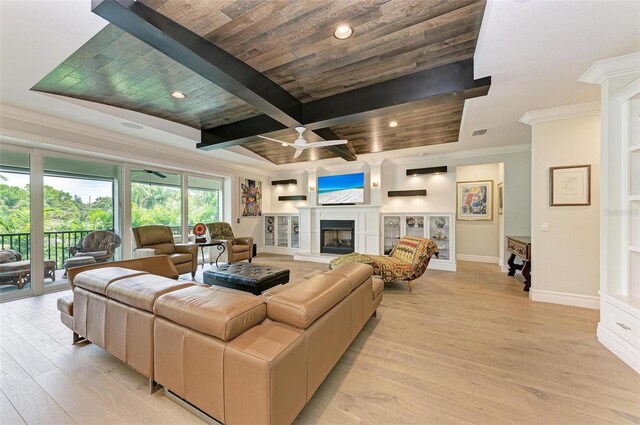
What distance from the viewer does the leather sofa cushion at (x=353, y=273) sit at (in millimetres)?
2018

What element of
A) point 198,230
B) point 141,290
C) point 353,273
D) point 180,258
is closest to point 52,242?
point 180,258

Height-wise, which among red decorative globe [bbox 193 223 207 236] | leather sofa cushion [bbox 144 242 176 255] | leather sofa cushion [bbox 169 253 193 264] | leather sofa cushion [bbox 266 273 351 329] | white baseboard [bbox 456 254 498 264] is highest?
red decorative globe [bbox 193 223 207 236]

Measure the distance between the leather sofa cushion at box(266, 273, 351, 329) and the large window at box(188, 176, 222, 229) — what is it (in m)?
5.13

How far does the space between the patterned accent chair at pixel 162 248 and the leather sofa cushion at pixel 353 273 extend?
11.1 feet

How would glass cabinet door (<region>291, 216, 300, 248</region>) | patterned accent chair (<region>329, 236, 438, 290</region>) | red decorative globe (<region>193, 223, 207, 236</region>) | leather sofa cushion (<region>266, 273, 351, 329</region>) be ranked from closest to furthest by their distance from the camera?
1. leather sofa cushion (<region>266, 273, 351, 329</region>)
2. patterned accent chair (<region>329, 236, 438, 290</region>)
3. red decorative globe (<region>193, 223, 207, 236</region>)
4. glass cabinet door (<region>291, 216, 300, 248</region>)

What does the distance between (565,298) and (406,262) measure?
6.61 feet

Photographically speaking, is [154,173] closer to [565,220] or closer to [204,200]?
[204,200]

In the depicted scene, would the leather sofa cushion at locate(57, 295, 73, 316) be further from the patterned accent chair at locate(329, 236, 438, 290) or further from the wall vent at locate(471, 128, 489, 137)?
the wall vent at locate(471, 128, 489, 137)

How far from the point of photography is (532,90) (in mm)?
2746

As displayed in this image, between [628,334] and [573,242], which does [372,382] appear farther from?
[573,242]

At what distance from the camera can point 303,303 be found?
56.3 inches

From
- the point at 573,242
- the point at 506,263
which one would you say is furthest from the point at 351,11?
the point at 506,263

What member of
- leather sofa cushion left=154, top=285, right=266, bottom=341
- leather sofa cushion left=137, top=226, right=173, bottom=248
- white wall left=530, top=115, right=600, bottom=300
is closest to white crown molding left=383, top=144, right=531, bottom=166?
white wall left=530, top=115, right=600, bottom=300

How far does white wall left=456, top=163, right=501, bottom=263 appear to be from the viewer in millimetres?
6020
